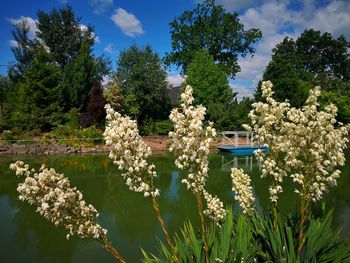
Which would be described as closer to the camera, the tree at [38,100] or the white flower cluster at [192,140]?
the white flower cluster at [192,140]

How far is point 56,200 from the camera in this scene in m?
2.76

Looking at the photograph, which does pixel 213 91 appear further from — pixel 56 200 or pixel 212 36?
pixel 56 200

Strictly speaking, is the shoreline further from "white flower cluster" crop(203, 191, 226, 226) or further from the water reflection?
"white flower cluster" crop(203, 191, 226, 226)

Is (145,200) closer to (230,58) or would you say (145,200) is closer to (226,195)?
(226,195)

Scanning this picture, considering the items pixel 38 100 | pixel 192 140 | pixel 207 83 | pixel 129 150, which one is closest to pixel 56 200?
pixel 129 150

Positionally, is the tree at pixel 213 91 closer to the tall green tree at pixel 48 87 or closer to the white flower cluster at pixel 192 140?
the tall green tree at pixel 48 87

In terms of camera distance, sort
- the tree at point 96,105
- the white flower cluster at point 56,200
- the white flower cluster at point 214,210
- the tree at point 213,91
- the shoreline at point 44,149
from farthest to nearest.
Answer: the tree at point 213,91 < the tree at point 96,105 < the shoreline at point 44,149 < the white flower cluster at point 214,210 < the white flower cluster at point 56,200

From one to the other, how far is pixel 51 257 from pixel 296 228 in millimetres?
4671

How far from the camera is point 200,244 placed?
3.45m

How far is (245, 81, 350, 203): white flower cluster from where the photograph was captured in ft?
8.95

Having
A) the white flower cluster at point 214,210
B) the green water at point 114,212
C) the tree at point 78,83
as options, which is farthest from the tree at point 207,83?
the white flower cluster at point 214,210

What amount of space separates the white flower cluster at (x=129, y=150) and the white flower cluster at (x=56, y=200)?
59 cm

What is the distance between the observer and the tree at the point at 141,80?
25.9m

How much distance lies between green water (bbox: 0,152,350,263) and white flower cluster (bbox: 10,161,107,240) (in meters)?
3.34
